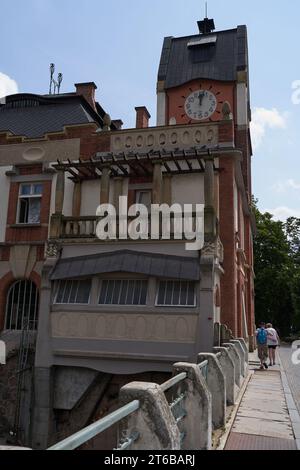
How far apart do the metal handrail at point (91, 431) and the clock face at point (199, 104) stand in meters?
22.2

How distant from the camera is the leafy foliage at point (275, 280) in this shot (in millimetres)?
43188

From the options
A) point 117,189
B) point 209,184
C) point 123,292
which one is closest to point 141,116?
point 117,189

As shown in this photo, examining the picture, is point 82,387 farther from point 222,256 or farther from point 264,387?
point 222,256

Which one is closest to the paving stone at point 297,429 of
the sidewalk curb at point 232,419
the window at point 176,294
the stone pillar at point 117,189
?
the sidewalk curb at point 232,419

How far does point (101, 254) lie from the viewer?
541 inches

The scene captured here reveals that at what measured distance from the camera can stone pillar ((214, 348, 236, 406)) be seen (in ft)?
31.0

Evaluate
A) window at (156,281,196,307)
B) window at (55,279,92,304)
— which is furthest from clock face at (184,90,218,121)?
window at (55,279,92,304)

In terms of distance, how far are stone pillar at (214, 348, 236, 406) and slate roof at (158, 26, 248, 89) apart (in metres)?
18.2

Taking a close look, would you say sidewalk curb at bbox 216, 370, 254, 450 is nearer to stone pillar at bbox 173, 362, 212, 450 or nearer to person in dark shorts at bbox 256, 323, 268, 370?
stone pillar at bbox 173, 362, 212, 450

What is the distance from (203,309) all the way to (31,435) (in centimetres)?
674

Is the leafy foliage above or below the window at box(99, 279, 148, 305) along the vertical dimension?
above

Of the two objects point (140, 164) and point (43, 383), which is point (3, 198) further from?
point (43, 383)

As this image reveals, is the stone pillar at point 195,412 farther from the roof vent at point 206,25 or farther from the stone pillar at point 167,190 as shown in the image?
the roof vent at point 206,25
